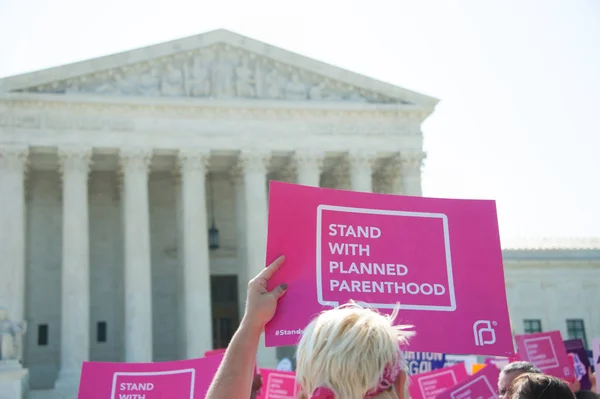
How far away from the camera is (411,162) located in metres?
45.8

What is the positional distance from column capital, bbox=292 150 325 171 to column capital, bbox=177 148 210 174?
15.9ft

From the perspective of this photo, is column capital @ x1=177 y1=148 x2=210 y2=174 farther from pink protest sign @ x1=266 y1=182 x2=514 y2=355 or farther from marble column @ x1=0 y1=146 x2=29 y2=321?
pink protest sign @ x1=266 y1=182 x2=514 y2=355

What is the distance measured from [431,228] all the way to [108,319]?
1646 inches

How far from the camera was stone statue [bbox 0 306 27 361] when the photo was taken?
3284 centimetres

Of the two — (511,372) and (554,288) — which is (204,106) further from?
(511,372)

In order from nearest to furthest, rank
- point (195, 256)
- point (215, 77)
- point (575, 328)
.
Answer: point (195, 256) → point (215, 77) → point (575, 328)

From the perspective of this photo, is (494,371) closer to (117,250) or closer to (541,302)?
(117,250)

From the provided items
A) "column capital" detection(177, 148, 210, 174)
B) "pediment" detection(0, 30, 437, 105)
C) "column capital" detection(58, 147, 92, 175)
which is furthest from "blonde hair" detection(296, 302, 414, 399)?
"pediment" detection(0, 30, 437, 105)

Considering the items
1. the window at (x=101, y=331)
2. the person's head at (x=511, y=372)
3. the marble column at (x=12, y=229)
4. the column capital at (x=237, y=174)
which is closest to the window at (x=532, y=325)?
the column capital at (x=237, y=174)

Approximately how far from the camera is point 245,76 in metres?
44.3

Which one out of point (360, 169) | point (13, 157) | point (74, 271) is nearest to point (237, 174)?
point (360, 169)

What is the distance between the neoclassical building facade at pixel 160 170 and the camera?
134 ft

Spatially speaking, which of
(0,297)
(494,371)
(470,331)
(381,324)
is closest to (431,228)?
(470,331)

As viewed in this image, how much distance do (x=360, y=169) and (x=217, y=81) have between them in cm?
905
